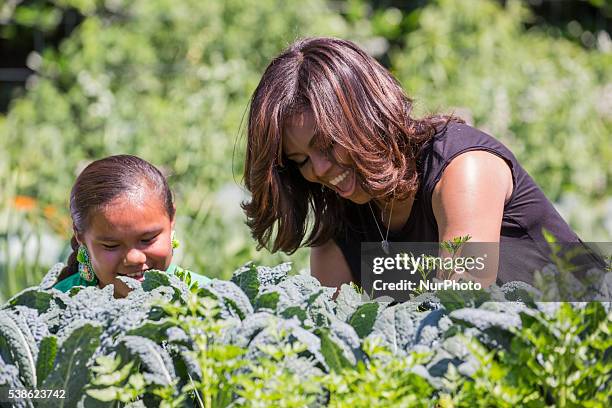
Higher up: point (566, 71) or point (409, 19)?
point (409, 19)

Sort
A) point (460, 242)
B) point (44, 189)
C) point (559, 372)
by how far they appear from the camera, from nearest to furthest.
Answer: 1. point (559, 372)
2. point (460, 242)
3. point (44, 189)

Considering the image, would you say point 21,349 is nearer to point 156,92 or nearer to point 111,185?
point 111,185

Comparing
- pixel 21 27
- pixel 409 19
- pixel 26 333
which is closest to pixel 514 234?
pixel 26 333

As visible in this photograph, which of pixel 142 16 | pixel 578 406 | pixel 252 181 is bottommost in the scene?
pixel 578 406

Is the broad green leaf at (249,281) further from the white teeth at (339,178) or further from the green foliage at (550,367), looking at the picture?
the white teeth at (339,178)

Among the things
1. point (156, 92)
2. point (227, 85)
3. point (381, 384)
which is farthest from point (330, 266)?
point (156, 92)

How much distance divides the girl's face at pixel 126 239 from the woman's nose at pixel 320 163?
52cm

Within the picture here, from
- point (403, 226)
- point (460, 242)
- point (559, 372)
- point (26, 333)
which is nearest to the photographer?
point (559, 372)

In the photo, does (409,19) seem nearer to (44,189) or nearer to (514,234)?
(44,189)

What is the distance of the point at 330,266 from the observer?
2473mm

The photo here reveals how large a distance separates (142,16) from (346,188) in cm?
338

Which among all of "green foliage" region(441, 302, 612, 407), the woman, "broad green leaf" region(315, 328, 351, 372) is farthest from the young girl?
"green foliage" region(441, 302, 612, 407)

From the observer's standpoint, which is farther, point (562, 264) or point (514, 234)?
point (514, 234)

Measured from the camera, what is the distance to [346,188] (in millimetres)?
2107
